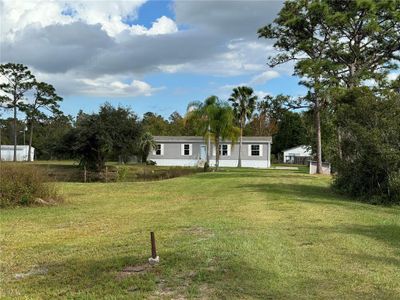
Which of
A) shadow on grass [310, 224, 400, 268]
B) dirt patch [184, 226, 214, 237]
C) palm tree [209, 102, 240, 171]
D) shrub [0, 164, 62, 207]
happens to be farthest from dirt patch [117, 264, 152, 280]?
palm tree [209, 102, 240, 171]

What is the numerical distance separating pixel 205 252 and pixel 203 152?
152ft

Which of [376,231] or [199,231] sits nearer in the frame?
[199,231]

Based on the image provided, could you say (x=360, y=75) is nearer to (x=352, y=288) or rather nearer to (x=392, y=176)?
(x=392, y=176)

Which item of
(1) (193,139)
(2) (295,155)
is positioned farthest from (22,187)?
(2) (295,155)

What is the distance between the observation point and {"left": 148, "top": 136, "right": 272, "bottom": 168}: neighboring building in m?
53.0

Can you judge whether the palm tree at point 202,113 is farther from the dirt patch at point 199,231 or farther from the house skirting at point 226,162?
the dirt patch at point 199,231

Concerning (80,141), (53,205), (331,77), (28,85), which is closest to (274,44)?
(331,77)

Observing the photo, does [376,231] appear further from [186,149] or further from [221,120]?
[186,149]

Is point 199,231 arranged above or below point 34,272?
above

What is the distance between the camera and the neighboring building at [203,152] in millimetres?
53031

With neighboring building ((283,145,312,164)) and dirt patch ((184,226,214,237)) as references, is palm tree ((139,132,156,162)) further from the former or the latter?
dirt patch ((184,226,214,237))

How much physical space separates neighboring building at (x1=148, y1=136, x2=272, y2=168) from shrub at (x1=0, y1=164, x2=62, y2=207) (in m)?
38.8

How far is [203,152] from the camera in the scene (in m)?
53.3

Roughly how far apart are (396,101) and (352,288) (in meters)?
12.9
